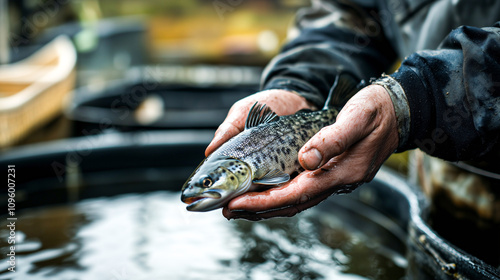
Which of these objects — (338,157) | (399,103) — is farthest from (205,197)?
(399,103)

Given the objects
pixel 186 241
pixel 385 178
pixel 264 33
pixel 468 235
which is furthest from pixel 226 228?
pixel 264 33

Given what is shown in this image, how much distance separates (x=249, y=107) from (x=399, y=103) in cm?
48

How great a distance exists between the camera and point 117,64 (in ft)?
32.8

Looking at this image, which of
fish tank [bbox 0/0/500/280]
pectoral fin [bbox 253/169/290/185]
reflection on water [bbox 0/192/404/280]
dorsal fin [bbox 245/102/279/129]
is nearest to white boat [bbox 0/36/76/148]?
fish tank [bbox 0/0/500/280]

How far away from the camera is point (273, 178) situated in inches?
46.6

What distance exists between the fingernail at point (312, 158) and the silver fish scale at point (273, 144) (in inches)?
5.2

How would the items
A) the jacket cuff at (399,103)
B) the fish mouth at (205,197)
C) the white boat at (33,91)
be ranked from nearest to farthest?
1. the fish mouth at (205,197)
2. the jacket cuff at (399,103)
3. the white boat at (33,91)

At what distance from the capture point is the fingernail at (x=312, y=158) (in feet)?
3.59

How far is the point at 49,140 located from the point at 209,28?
13048 millimetres

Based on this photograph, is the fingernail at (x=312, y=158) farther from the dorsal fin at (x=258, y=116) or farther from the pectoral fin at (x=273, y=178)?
the dorsal fin at (x=258, y=116)

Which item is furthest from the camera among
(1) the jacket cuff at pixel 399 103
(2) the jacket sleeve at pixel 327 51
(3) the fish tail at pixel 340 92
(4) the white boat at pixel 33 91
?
(4) the white boat at pixel 33 91

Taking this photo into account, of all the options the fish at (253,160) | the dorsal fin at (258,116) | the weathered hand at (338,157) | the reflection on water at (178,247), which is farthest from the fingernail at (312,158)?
the reflection on water at (178,247)

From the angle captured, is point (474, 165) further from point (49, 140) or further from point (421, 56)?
point (49, 140)

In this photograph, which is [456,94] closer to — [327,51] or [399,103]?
[399,103]
